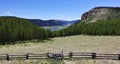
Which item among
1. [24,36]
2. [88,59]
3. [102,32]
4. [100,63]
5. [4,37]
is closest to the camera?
[100,63]

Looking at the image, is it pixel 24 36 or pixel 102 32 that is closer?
pixel 24 36

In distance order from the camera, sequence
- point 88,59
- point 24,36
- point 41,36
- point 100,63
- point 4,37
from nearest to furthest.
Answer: point 100,63, point 88,59, point 4,37, point 24,36, point 41,36

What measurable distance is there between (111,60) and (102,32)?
137002 mm

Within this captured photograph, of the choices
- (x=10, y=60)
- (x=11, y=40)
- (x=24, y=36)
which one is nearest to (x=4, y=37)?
(x=11, y=40)

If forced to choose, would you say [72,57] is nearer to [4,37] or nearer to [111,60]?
[111,60]

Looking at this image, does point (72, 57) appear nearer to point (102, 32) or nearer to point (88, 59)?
point (88, 59)

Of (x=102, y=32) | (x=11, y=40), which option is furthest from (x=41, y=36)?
(x=102, y=32)

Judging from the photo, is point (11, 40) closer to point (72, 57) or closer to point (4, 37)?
point (4, 37)

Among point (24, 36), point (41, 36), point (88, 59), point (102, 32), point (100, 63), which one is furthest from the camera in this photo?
point (102, 32)

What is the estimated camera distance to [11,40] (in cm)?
12381

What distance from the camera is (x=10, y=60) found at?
49969 mm

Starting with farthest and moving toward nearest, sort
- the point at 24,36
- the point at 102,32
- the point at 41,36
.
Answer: the point at 102,32
the point at 41,36
the point at 24,36

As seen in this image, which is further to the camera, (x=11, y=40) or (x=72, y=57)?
(x=11, y=40)

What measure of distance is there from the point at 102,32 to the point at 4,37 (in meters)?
83.8
